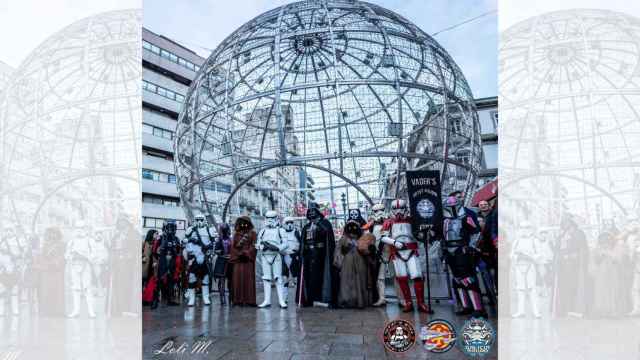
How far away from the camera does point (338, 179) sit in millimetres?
6086

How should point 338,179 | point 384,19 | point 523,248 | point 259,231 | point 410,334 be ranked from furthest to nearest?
point 259,231 < point 384,19 < point 338,179 < point 523,248 < point 410,334

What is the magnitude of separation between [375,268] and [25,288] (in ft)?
15.1

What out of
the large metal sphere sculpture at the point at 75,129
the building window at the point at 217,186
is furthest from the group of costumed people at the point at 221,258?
the large metal sphere sculpture at the point at 75,129

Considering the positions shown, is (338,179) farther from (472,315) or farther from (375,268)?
(472,315)

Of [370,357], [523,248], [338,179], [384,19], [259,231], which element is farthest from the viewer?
[259,231]

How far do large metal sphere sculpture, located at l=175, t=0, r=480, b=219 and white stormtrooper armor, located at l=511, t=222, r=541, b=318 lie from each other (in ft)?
6.30

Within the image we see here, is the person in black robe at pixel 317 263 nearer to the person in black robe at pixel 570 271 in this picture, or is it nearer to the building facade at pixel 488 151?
the building facade at pixel 488 151

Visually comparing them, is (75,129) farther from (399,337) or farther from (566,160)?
(566,160)

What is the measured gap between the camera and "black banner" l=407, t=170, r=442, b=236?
15.1 ft

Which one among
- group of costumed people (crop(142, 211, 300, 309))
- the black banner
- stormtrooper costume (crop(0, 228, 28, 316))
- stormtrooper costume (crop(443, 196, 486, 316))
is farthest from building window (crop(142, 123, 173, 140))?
the black banner

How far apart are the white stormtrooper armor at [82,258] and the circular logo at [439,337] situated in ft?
12.4

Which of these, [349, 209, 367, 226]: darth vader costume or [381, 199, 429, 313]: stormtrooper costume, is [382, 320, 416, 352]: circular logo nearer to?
[381, 199, 429, 313]: stormtrooper costume

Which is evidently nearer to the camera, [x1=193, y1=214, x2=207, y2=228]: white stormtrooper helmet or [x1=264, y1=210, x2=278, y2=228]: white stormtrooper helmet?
[x1=264, y1=210, x2=278, y2=228]: white stormtrooper helmet

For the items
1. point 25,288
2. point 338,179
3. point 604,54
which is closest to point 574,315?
point 604,54
